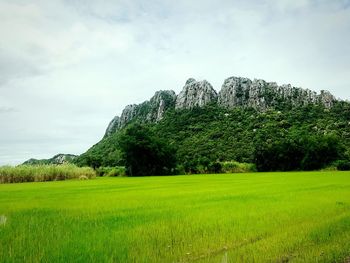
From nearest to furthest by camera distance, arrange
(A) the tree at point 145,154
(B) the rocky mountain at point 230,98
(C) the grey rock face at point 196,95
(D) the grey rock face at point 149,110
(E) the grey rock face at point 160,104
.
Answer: (A) the tree at point 145,154 → (B) the rocky mountain at point 230,98 → (C) the grey rock face at point 196,95 → (E) the grey rock face at point 160,104 → (D) the grey rock face at point 149,110

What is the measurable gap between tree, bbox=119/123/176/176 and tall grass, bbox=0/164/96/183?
17175mm

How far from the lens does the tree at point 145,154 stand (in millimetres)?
59750

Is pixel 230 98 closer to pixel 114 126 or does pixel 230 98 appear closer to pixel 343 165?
pixel 114 126

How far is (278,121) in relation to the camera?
8662 centimetres

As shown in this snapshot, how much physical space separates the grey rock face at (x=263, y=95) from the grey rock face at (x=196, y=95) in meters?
4.64

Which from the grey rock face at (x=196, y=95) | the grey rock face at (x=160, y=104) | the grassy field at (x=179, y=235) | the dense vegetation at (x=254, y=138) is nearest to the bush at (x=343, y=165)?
the dense vegetation at (x=254, y=138)

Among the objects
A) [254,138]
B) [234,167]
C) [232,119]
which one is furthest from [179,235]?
[232,119]

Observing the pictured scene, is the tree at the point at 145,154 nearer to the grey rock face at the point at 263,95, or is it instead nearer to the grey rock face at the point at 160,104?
the grey rock face at the point at 263,95

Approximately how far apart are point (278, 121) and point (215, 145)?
1920cm

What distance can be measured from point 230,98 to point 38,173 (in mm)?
92636

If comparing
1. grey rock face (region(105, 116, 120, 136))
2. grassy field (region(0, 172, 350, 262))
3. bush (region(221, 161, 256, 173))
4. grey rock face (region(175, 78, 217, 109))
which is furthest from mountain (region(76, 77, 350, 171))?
grassy field (region(0, 172, 350, 262))

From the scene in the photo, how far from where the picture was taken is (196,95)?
13050 cm

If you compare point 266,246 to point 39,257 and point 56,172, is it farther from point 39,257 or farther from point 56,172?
point 56,172

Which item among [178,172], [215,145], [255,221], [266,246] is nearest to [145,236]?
[266,246]
